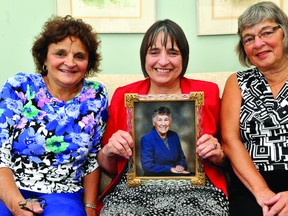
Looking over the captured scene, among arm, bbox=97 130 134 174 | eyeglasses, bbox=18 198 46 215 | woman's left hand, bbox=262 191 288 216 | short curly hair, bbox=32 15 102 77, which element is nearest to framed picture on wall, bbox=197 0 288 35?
short curly hair, bbox=32 15 102 77

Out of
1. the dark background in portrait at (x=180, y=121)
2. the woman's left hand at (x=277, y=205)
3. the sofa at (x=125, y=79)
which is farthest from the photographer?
the sofa at (x=125, y=79)

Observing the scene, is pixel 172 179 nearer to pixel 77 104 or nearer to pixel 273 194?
pixel 273 194

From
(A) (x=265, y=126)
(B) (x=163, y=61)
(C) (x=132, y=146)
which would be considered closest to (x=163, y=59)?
(B) (x=163, y=61)

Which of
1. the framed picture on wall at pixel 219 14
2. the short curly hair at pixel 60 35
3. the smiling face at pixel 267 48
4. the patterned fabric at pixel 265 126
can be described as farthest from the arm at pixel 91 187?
the framed picture on wall at pixel 219 14

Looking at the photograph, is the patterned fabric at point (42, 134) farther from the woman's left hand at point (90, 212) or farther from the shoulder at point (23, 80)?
the woman's left hand at point (90, 212)

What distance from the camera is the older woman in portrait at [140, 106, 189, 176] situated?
143cm

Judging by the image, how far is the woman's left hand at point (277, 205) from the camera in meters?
1.33

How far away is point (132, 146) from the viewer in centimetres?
143

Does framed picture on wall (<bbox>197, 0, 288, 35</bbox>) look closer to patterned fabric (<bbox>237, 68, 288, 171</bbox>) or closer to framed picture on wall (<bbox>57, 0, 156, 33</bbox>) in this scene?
framed picture on wall (<bbox>57, 0, 156, 33</bbox>)

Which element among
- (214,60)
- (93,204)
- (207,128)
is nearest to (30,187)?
(93,204)

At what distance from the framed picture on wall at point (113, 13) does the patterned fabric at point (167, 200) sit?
3.31 ft

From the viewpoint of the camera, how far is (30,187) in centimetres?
152

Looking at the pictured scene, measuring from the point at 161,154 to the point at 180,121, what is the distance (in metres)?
0.14

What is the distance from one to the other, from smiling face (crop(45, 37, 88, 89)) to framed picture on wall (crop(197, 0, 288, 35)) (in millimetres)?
843
